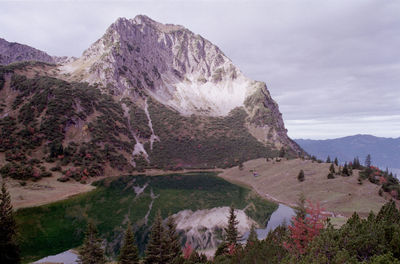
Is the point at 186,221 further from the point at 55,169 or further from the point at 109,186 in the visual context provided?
the point at 55,169

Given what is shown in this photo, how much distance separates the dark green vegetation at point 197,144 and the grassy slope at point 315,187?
4036cm

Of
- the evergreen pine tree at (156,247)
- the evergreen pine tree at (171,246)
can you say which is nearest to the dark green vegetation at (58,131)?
the evergreen pine tree at (171,246)

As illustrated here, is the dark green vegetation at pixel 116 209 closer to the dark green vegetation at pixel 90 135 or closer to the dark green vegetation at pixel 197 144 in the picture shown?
the dark green vegetation at pixel 90 135

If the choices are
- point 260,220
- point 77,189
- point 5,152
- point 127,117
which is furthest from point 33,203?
point 127,117

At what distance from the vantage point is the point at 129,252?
87.6 feet

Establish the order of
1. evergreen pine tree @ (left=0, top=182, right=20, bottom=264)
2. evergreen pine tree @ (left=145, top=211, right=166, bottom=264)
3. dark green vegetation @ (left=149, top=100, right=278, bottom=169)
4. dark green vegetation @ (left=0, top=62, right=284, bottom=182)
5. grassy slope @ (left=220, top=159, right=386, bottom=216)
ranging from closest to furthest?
1. evergreen pine tree @ (left=0, top=182, right=20, bottom=264)
2. evergreen pine tree @ (left=145, top=211, right=166, bottom=264)
3. grassy slope @ (left=220, top=159, right=386, bottom=216)
4. dark green vegetation @ (left=0, top=62, right=284, bottom=182)
5. dark green vegetation @ (left=149, top=100, right=278, bottom=169)

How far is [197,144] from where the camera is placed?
16912 centimetres

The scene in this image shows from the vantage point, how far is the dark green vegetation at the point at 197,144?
494 feet

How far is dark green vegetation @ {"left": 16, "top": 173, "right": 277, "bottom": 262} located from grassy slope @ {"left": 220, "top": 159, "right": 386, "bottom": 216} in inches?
330

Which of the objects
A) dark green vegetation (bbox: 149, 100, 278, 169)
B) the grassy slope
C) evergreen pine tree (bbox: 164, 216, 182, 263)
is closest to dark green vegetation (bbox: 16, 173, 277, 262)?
the grassy slope

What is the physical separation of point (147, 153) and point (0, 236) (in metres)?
124

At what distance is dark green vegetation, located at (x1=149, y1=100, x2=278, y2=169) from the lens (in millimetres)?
150550

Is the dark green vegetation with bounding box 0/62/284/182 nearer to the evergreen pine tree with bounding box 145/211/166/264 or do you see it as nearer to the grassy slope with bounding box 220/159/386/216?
the grassy slope with bounding box 220/159/386/216

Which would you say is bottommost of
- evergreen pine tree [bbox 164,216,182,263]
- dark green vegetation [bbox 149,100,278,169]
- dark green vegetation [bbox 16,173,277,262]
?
dark green vegetation [bbox 16,173,277,262]
